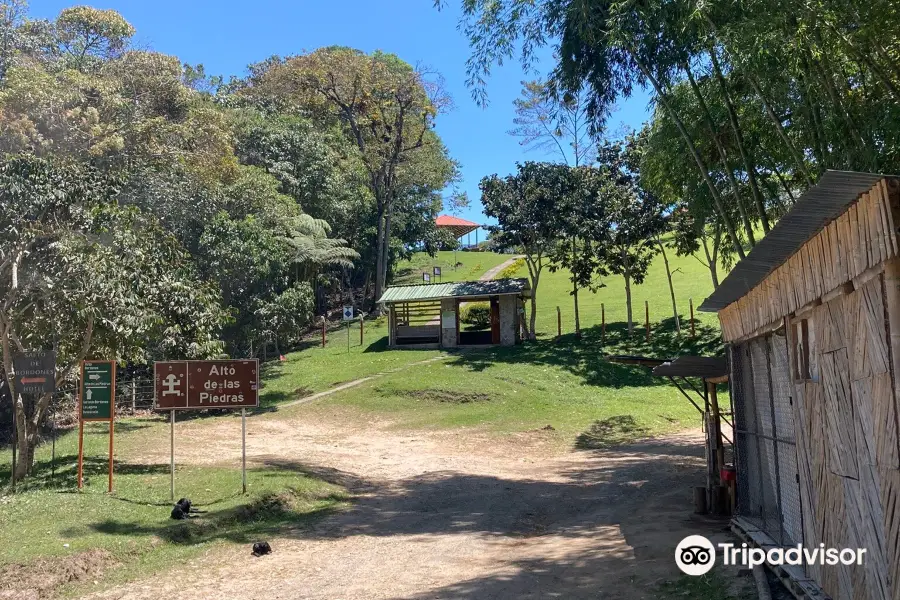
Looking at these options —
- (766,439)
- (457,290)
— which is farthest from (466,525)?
(457,290)

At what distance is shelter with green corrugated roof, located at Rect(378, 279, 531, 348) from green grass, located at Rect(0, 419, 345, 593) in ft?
56.6

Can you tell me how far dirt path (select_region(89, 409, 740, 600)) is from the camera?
8289 mm

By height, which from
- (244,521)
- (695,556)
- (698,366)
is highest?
(698,366)

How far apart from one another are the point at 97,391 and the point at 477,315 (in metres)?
25.7

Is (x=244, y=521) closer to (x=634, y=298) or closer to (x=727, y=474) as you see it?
(x=727, y=474)

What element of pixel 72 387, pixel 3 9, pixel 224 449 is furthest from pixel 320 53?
pixel 224 449

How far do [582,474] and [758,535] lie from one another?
7760mm

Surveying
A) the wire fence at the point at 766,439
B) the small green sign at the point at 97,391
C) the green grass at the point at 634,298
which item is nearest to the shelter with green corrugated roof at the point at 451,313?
the green grass at the point at 634,298

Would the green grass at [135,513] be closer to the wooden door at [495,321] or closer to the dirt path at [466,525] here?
the dirt path at [466,525]

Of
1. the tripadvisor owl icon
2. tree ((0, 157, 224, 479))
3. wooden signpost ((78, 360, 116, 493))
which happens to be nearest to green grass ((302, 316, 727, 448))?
tree ((0, 157, 224, 479))

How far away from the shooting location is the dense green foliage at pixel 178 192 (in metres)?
13.1

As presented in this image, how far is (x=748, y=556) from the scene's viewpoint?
797 cm

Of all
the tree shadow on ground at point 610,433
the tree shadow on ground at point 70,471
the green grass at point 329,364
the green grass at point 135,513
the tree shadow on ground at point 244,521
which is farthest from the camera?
the green grass at point 329,364

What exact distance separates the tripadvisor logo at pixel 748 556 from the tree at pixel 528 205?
2215cm
